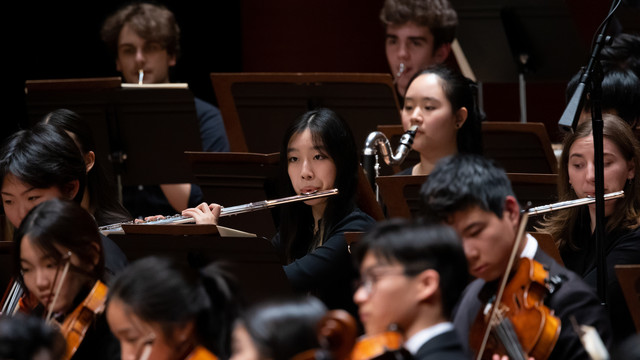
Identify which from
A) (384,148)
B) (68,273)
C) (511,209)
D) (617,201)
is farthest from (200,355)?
(384,148)

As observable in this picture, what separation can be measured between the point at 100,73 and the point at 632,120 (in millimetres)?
2752

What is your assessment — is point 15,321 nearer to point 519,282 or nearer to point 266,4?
point 519,282

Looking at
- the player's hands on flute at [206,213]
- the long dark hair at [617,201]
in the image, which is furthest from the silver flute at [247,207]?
the long dark hair at [617,201]

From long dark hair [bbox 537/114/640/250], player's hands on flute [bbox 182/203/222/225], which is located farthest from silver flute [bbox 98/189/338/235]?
long dark hair [bbox 537/114/640/250]

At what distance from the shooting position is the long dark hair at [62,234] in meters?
2.38

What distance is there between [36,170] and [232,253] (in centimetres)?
69

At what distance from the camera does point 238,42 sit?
5184 mm

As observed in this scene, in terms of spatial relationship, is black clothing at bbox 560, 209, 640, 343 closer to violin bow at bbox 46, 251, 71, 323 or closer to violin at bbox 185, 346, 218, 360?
violin at bbox 185, 346, 218, 360

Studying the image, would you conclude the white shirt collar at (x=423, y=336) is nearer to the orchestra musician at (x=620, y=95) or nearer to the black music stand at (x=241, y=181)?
the black music stand at (x=241, y=181)

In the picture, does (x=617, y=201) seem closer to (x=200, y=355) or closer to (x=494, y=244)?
(x=494, y=244)

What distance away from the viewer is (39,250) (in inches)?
93.6

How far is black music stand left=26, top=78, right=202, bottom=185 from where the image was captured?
12.3 ft

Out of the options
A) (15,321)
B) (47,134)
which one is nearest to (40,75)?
(47,134)

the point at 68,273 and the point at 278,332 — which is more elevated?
the point at 278,332
